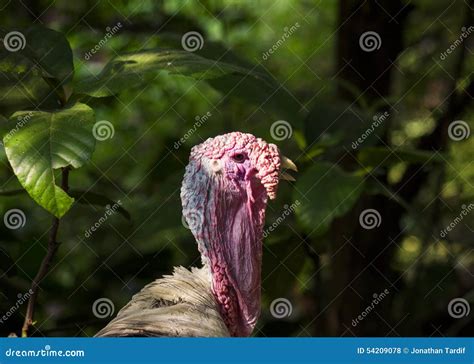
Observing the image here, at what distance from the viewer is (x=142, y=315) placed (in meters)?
1.80

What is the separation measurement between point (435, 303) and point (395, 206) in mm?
389

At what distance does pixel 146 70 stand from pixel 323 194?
590 millimetres

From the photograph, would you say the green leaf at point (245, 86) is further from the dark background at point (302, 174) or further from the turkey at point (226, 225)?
the turkey at point (226, 225)

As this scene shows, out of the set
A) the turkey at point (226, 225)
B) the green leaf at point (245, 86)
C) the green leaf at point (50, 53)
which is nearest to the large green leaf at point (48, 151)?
the green leaf at point (50, 53)

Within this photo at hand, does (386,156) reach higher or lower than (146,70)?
higher

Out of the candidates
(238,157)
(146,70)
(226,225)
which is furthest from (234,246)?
(146,70)

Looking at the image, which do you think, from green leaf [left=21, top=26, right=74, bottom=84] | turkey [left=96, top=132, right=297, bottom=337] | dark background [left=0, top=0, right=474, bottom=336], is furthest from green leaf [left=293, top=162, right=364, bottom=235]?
green leaf [left=21, top=26, right=74, bottom=84]

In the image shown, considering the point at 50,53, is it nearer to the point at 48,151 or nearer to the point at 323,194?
the point at 48,151

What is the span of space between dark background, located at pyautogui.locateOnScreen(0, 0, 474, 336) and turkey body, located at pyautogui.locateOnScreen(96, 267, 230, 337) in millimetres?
204

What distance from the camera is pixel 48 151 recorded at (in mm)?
1647

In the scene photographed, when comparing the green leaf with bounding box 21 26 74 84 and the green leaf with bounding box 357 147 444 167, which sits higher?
the green leaf with bounding box 357 147 444 167

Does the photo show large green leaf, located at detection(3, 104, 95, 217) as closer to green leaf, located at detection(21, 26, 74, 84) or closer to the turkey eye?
green leaf, located at detection(21, 26, 74, 84)

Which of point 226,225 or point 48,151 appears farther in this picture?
point 226,225

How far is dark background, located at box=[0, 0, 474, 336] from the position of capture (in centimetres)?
240
